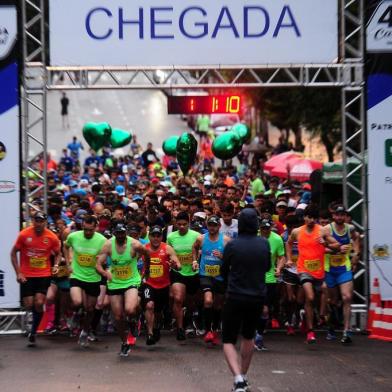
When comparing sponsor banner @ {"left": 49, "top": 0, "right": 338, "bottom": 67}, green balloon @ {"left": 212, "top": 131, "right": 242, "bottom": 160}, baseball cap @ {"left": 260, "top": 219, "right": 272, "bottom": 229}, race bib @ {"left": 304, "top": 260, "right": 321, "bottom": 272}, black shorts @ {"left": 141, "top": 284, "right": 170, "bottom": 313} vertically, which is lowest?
black shorts @ {"left": 141, "top": 284, "right": 170, "bottom": 313}

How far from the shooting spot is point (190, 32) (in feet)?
53.1

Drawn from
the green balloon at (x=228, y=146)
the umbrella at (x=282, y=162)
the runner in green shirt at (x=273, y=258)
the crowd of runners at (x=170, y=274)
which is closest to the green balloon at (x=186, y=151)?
the green balloon at (x=228, y=146)

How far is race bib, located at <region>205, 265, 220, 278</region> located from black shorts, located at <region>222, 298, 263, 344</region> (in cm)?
401

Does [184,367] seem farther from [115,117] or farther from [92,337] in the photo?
[115,117]

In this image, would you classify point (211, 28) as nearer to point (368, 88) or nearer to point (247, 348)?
point (368, 88)

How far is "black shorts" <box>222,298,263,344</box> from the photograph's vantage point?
1071 centimetres

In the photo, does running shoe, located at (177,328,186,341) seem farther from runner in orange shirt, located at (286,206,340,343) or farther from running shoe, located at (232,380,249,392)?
running shoe, located at (232,380,249,392)

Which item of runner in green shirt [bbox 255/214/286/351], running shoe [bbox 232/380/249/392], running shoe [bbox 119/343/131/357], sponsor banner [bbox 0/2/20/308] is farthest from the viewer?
sponsor banner [bbox 0/2/20/308]

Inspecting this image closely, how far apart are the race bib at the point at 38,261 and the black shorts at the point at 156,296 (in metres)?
1.45

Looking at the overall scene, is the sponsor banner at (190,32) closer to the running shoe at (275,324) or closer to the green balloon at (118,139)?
the running shoe at (275,324)

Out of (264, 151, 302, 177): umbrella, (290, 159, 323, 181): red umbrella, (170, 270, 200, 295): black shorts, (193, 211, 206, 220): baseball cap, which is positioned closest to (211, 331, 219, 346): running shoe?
(170, 270, 200, 295): black shorts

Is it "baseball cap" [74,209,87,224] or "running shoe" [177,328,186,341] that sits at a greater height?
"baseball cap" [74,209,87,224]

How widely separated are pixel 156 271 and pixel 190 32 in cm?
376

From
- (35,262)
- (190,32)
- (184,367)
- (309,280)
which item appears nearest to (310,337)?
(309,280)
